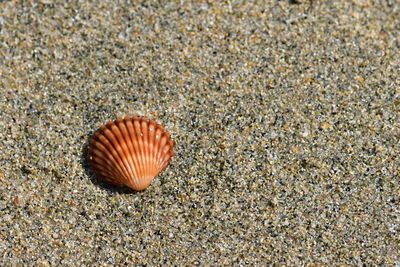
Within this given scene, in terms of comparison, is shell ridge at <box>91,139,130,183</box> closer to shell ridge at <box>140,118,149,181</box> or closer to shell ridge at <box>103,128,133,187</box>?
shell ridge at <box>103,128,133,187</box>

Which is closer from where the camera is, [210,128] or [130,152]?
[130,152]

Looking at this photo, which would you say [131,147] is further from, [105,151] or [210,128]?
[210,128]

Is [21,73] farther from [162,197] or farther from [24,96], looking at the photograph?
[162,197]

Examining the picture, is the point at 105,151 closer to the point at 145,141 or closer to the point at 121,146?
the point at 121,146

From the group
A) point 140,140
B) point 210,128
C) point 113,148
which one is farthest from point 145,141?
point 210,128

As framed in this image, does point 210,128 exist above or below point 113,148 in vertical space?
above

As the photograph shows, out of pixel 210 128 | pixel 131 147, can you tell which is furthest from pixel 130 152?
pixel 210 128

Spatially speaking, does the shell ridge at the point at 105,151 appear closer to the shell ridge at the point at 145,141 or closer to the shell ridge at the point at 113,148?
the shell ridge at the point at 113,148
